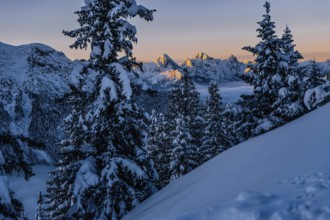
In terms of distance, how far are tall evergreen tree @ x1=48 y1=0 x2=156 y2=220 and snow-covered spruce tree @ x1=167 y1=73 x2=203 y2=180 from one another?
1681cm

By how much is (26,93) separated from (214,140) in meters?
115

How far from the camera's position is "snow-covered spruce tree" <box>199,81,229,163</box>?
32.2 metres

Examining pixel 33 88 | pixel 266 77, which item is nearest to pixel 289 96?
pixel 266 77

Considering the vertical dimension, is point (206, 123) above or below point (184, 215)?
below

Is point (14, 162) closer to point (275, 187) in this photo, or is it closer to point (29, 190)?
point (275, 187)

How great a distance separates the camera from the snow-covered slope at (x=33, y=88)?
11081cm

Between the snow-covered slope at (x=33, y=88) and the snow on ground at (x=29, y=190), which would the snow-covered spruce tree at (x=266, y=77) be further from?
the snow-covered slope at (x=33, y=88)

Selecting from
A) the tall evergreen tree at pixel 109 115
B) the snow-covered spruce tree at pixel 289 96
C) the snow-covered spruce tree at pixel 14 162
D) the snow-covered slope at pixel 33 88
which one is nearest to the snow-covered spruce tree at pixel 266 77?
the snow-covered spruce tree at pixel 289 96

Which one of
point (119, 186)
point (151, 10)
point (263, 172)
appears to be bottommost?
point (119, 186)

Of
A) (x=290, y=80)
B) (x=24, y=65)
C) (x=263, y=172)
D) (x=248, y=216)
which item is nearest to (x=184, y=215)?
(x=248, y=216)

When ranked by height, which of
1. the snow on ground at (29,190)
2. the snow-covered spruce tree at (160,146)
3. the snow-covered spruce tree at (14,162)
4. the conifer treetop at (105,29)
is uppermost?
the conifer treetop at (105,29)

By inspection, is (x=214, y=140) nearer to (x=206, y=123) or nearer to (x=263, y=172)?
(x=206, y=123)

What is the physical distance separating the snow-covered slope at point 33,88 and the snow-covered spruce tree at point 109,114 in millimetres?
75657

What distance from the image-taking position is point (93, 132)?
1157 cm
